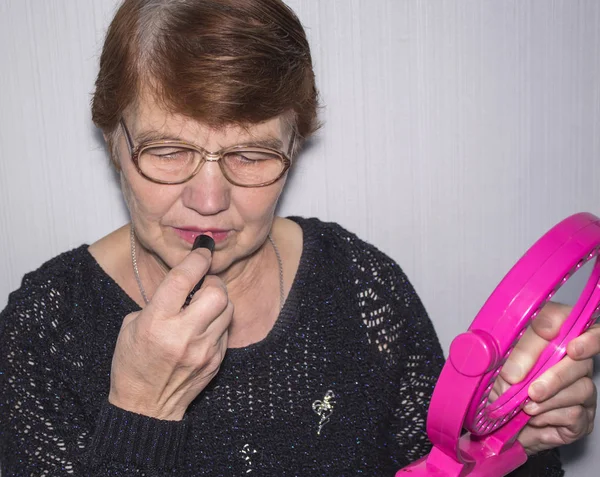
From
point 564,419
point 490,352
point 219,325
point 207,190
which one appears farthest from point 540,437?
point 207,190

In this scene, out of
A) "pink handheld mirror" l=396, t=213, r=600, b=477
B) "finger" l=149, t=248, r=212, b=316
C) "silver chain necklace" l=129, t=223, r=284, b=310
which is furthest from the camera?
"silver chain necklace" l=129, t=223, r=284, b=310

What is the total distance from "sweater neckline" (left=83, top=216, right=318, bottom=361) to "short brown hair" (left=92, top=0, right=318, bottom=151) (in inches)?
11.8

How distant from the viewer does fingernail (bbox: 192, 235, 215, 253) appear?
1067 millimetres

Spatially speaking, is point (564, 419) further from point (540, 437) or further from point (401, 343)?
point (401, 343)

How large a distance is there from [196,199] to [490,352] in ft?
1.63

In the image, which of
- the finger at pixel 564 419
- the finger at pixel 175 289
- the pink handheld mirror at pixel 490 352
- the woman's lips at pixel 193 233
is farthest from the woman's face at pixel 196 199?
the finger at pixel 564 419

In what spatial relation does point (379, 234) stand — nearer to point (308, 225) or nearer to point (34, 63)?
point (308, 225)

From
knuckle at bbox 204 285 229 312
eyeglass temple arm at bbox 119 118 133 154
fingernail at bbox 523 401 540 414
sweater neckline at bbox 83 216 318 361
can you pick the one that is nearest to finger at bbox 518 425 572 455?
fingernail at bbox 523 401 540 414

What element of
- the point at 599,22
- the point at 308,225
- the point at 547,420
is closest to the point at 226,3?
the point at 308,225

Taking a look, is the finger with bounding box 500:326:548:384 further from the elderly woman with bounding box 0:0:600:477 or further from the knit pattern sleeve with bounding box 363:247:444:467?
the knit pattern sleeve with bounding box 363:247:444:467

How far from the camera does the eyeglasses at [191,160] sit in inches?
41.6

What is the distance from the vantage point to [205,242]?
1073mm

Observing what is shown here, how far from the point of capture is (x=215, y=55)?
40.8 inches

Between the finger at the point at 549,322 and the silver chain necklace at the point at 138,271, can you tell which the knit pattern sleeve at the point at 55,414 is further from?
the finger at the point at 549,322
